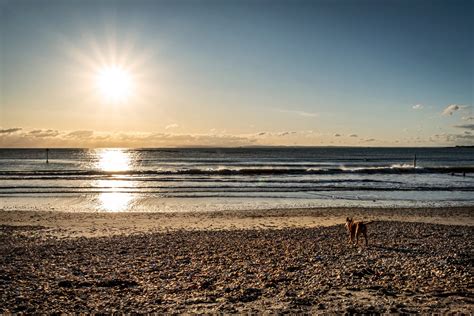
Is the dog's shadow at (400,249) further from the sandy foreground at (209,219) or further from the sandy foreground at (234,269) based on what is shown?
the sandy foreground at (209,219)

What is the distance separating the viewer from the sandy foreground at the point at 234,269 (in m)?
6.90

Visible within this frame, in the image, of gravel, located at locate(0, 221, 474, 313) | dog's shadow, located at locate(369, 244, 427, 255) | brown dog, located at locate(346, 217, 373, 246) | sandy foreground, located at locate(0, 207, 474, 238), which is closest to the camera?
gravel, located at locate(0, 221, 474, 313)

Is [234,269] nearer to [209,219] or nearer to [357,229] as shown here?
[357,229]

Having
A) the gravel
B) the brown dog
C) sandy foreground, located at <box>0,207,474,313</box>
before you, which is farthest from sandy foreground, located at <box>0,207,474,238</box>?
the brown dog

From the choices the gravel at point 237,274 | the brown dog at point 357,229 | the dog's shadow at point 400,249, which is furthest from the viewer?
the brown dog at point 357,229

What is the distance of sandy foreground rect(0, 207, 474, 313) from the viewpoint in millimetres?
6902

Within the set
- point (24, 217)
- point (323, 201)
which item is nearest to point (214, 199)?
point (323, 201)

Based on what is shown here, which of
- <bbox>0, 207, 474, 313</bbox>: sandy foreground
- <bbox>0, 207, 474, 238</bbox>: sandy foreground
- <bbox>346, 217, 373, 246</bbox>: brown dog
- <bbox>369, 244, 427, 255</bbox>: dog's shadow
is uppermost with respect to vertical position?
<bbox>346, 217, 373, 246</bbox>: brown dog

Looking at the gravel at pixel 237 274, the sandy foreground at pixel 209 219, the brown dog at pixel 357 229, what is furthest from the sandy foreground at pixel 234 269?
the brown dog at pixel 357 229

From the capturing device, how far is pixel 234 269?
29.2ft

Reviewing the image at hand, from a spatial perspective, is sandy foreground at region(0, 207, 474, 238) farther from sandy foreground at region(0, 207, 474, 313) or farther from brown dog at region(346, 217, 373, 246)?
brown dog at region(346, 217, 373, 246)

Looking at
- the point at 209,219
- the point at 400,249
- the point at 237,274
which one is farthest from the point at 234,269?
the point at 209,219

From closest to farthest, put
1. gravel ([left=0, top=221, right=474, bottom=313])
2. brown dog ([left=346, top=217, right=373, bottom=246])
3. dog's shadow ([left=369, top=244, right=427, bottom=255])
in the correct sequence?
1. gravel ([left=0, top=221, right=474, bottom=313])
2. dog's shadow ([left=369, top=244, right=427, bottom=255])
3. brown dog ([left=346, top=217, right=373, bottom=246])

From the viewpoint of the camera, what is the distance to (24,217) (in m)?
17.8
